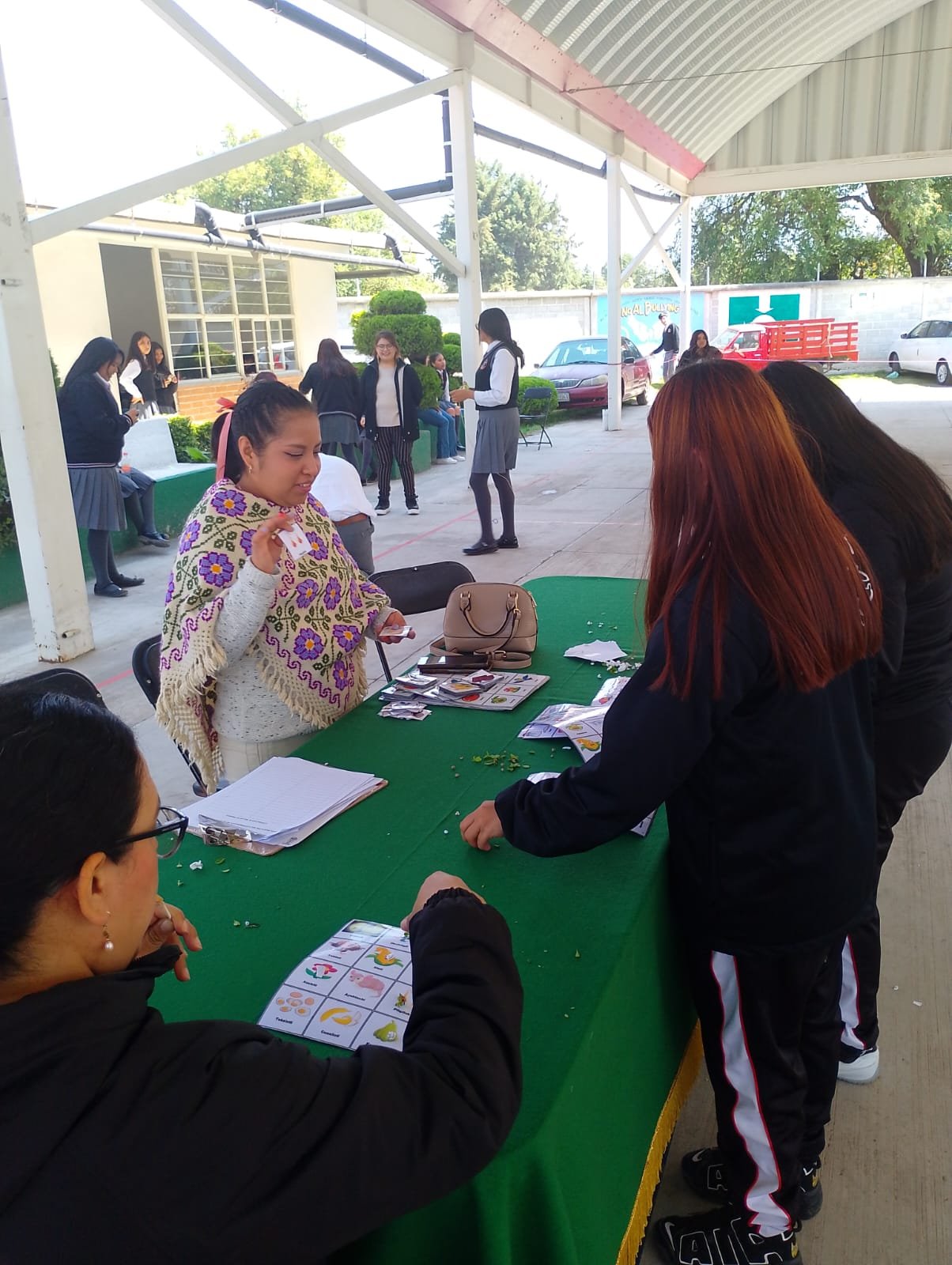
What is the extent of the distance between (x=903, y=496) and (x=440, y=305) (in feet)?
99.7

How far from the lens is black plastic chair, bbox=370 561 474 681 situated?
3.68 m

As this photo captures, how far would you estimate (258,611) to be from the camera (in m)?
2.18

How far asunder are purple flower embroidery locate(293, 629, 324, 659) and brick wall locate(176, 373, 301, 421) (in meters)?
13.8

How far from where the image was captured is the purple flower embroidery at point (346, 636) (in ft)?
8.44

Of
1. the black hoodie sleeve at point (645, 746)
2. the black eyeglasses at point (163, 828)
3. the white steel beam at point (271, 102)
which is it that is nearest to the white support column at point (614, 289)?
the white steel beam at point (271, 102)

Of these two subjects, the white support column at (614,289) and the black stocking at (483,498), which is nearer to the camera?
the black stocking at (483,498)

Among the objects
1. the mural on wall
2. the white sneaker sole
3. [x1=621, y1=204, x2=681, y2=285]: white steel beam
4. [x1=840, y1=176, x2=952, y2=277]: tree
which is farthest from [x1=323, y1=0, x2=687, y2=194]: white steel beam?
[x1=840, y1=176, x2=952, y2=277]: tree

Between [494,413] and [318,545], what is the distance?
4834 mm

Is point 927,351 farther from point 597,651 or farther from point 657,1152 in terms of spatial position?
point 657,1152

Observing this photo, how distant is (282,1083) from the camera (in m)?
0.88

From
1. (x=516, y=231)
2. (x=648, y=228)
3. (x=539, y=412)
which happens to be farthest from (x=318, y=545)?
(x=516, y=231)

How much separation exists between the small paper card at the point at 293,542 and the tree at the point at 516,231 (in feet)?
209

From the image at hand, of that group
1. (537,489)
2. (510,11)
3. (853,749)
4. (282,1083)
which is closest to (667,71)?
(510,11)

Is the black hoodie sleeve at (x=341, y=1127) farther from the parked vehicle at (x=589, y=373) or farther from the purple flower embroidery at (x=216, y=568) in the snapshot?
the parked vehicle at (x=589, y=373)
